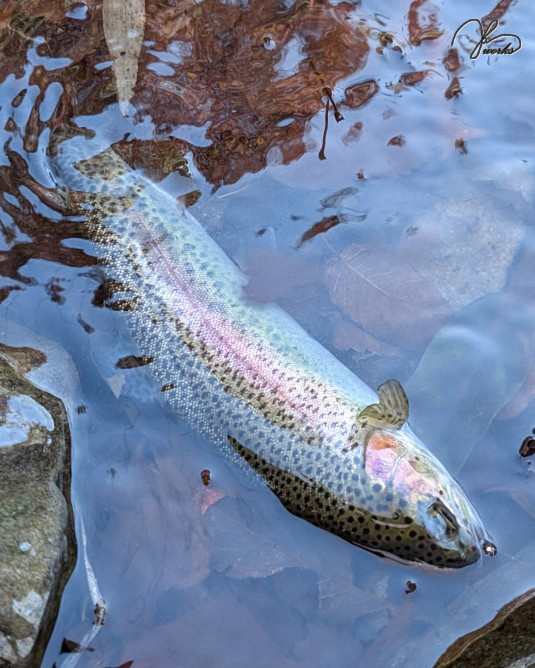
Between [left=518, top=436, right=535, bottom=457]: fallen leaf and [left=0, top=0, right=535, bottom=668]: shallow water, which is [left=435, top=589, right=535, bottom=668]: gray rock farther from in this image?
[left=518, top=436, right=535, bottom=457]: fallen leaf

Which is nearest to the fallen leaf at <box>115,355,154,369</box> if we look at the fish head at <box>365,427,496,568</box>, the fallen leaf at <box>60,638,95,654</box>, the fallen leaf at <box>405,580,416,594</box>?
the fish head at <box>365,427,496,568</box>

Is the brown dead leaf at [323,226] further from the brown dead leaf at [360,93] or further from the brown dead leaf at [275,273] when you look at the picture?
the brown dead leaf at [360,93]

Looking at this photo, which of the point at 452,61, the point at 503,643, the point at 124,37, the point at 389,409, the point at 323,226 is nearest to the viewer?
the point at 503,643

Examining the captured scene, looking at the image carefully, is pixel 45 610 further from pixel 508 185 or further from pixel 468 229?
pixel 508 185

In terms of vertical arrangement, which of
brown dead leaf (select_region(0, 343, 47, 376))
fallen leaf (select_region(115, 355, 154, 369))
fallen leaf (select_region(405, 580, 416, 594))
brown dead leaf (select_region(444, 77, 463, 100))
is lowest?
fallen leaf (select_region(405, 580, 416, 594))

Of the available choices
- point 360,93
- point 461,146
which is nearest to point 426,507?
point 461,146

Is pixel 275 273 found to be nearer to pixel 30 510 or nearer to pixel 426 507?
pixel 426 507
